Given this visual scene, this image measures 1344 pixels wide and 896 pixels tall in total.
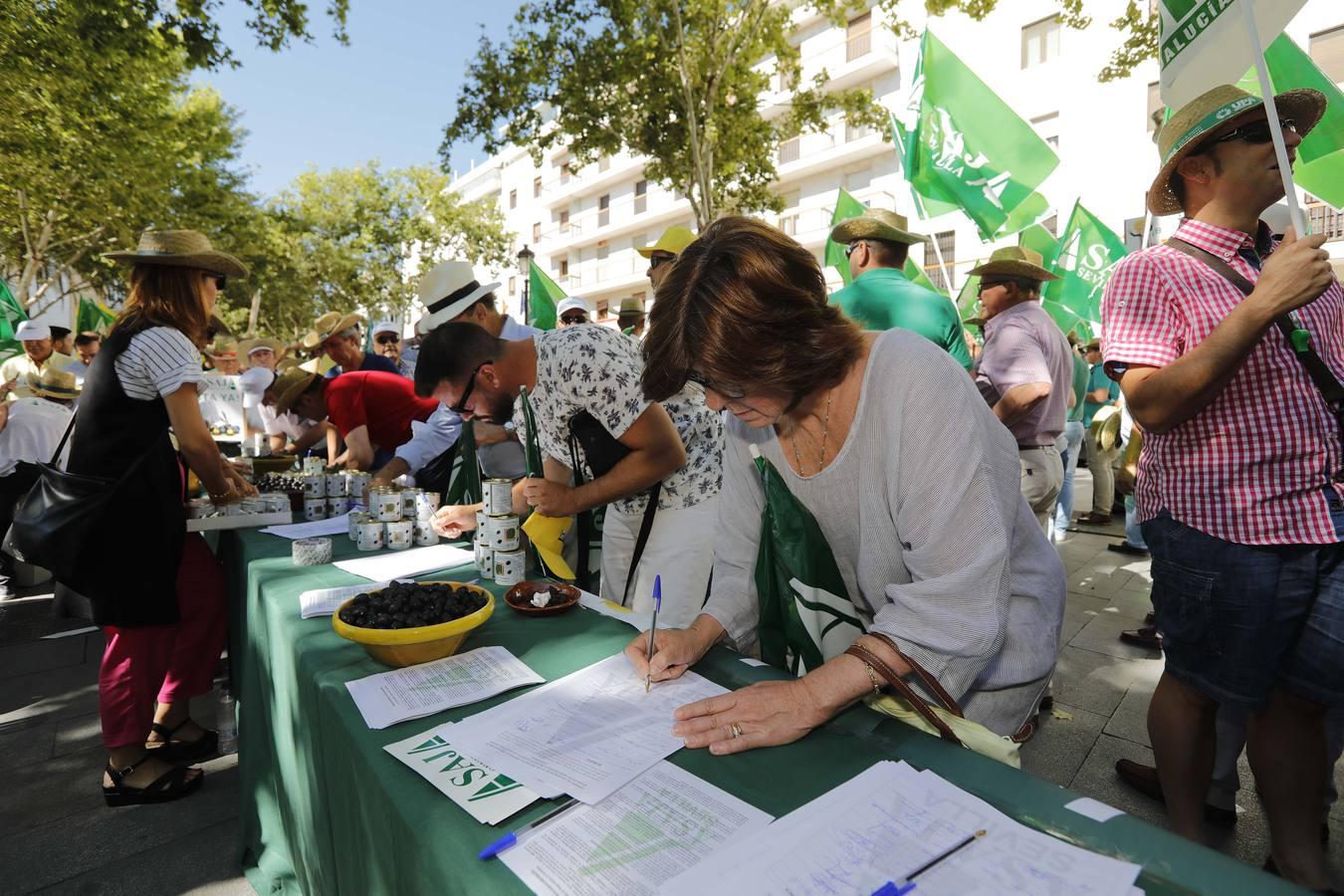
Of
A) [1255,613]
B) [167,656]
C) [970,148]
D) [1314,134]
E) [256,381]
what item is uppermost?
[970,148]

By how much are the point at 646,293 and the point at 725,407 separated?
106ft

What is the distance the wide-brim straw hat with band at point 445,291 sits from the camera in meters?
2.73

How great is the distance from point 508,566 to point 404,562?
0.53 meters

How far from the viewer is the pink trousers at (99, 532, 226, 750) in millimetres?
2623

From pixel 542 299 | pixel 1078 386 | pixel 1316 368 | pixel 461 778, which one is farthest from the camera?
pixel 542 299

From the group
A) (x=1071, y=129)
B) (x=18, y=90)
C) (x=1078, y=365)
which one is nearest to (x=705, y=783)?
(x=1078, y=365)

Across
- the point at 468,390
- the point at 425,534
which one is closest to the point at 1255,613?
the point at 468,390

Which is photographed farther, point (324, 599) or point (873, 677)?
point (324, 599)

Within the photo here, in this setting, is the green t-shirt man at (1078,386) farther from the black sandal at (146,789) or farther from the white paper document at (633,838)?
the black sandal at (146,789)

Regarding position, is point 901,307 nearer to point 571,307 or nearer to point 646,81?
point 571,307

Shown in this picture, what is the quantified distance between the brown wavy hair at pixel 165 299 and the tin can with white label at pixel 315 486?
32.3 inches

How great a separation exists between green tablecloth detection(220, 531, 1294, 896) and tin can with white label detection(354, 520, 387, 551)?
426mm

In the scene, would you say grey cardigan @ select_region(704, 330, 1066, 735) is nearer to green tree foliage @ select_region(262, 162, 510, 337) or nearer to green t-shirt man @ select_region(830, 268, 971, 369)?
green t-shirt man @ select_region(830, 268, 971, 369)

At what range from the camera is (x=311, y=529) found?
2.93m
